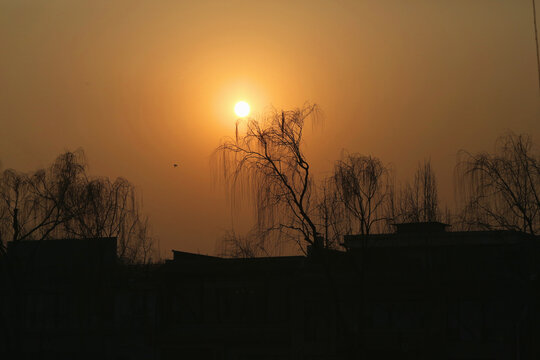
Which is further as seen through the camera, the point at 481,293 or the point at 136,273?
the point at 136,273

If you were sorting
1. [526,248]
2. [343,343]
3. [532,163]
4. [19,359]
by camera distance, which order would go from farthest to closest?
[19,359], [343,343], [532,163], [526,248]

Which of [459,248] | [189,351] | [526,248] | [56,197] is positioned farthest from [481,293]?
[56,197]

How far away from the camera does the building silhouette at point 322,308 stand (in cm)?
2539

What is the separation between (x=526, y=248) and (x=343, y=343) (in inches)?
499

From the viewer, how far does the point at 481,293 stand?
26281mm

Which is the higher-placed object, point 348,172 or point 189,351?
point 348,172

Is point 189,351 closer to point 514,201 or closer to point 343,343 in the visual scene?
point 343,343

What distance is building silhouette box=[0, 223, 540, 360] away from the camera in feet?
83.3

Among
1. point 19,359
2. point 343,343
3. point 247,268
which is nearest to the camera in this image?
point 343,343

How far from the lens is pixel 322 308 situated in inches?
1093

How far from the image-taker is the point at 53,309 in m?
34.0

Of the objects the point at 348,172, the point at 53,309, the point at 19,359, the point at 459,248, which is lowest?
the point at 19,359

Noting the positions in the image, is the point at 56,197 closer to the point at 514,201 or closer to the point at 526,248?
the point at 514,201

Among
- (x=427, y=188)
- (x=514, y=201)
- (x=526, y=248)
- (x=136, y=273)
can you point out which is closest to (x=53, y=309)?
(x=136, y=273)
